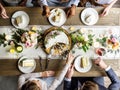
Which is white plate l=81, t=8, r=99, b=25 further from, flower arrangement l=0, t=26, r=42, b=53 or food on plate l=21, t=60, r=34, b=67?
food on plate l=21, t=60, r=34, b=67

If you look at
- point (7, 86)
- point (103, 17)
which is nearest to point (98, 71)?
point (103, 17)

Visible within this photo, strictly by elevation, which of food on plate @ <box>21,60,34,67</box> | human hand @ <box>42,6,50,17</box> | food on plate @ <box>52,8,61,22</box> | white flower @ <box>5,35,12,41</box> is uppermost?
human hand @ <box>42,6,50,17</box>

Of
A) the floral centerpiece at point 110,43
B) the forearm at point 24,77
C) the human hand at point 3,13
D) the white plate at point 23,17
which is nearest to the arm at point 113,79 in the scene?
the floral centerpiece at point 110,43

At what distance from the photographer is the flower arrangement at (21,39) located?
168 centimetres

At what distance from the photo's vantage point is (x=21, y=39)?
168 centimetres

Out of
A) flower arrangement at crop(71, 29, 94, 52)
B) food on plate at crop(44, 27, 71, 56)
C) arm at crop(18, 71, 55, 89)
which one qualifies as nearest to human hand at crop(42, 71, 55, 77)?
arm at crop(18, 71, 55, 89)

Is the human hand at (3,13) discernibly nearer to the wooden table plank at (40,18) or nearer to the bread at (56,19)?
the wooden table plank at (40,18)

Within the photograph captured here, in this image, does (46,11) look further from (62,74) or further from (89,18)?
(62,74)

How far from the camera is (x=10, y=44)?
1.69 m

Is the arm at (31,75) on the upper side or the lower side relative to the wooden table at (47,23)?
lower

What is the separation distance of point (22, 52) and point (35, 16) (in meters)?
0.25

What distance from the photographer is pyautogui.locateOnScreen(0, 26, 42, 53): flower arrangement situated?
1.68 m

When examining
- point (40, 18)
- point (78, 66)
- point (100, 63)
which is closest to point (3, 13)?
point (40, 18)

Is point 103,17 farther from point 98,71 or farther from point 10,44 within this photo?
point 10,44
